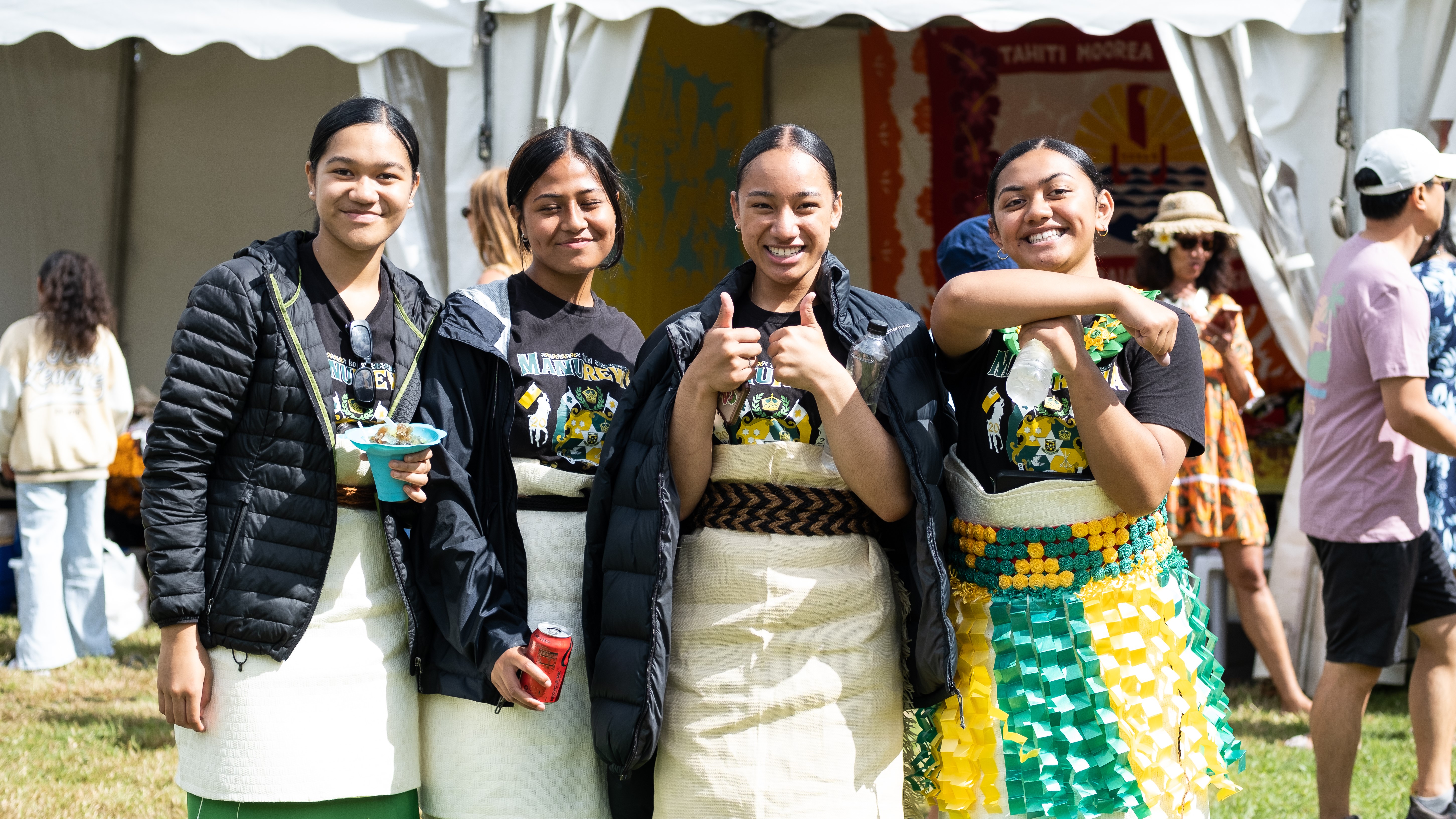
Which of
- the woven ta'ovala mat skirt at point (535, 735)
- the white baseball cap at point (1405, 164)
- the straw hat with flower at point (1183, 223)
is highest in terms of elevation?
the straw hat with flower at point (1183, 223)

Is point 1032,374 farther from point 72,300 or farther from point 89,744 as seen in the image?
point 72,300

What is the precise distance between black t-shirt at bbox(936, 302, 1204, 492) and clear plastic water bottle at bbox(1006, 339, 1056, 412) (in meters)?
0.12

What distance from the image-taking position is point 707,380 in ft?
6.36

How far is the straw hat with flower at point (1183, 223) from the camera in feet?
15.7

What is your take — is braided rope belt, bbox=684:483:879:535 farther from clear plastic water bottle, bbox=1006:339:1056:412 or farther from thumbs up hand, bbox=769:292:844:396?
clear plastic water bottle, bbox=1006:339:1056:412

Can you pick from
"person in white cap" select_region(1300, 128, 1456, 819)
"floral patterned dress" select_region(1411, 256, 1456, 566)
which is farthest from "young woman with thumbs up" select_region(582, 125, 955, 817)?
Answer: "floral patterned dress" select_region(1411, 256, 1456, 566)

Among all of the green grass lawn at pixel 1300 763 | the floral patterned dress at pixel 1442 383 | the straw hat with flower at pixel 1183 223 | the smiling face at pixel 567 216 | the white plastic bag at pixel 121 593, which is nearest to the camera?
the smiling face at pixel 567 216

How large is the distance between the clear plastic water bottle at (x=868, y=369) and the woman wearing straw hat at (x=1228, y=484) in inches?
114

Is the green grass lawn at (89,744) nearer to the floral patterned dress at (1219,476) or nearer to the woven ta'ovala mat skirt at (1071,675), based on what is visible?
the woven ta'ovala mat skirt at (1071,675)

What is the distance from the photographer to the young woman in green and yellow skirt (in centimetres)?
196

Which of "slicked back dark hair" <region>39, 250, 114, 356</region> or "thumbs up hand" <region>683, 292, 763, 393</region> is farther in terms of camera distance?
"slicked back dark hair" <region>39, 250, 114, 356</region>

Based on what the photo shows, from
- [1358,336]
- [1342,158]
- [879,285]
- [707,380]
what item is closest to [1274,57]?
[1342,158]

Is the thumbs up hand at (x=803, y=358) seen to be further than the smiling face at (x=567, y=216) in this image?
No

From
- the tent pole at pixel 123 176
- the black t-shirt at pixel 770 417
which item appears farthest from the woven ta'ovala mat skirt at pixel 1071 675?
the tent pole at pixel 123 176
